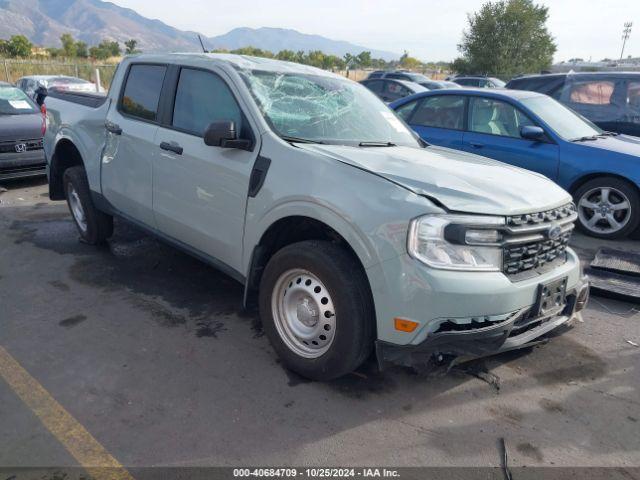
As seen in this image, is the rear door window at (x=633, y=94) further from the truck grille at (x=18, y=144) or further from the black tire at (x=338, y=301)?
the truck grille at (x=18, y=144)

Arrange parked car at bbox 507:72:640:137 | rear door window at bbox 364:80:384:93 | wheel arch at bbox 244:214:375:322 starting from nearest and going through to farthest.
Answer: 1. wheel arch at bbox 244:214:375:322
2. parked car at bbox 507:72:640:137
3. rear door window at bbox 364:80:384:93

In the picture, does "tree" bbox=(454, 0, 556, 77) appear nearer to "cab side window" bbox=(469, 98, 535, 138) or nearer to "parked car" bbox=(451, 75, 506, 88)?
"parked car" bbox=(451, 75, 506, 88)

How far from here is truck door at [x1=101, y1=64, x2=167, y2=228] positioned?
167 inches

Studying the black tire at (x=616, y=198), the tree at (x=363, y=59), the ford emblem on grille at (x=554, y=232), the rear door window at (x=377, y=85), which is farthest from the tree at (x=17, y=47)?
the ford emblem on grille at (x=554, y=232)

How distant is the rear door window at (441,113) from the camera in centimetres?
707

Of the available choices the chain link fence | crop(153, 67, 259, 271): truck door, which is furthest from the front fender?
the chain link fence

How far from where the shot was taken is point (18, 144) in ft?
25.6

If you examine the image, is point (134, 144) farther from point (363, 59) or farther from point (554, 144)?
point (363, 59)

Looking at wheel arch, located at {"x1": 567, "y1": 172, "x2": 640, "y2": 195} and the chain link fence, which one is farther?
the chain link fence

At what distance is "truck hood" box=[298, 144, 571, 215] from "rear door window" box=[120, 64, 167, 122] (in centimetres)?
173

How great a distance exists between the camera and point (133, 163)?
435 centimetres

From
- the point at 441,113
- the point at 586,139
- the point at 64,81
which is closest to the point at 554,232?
the point at 586,139

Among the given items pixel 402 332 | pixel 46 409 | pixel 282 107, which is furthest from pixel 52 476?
pixel 282 107

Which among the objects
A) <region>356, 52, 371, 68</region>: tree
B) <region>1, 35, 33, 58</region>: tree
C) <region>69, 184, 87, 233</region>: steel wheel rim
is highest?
<region>356, 52, 371, 68</region>: tree
